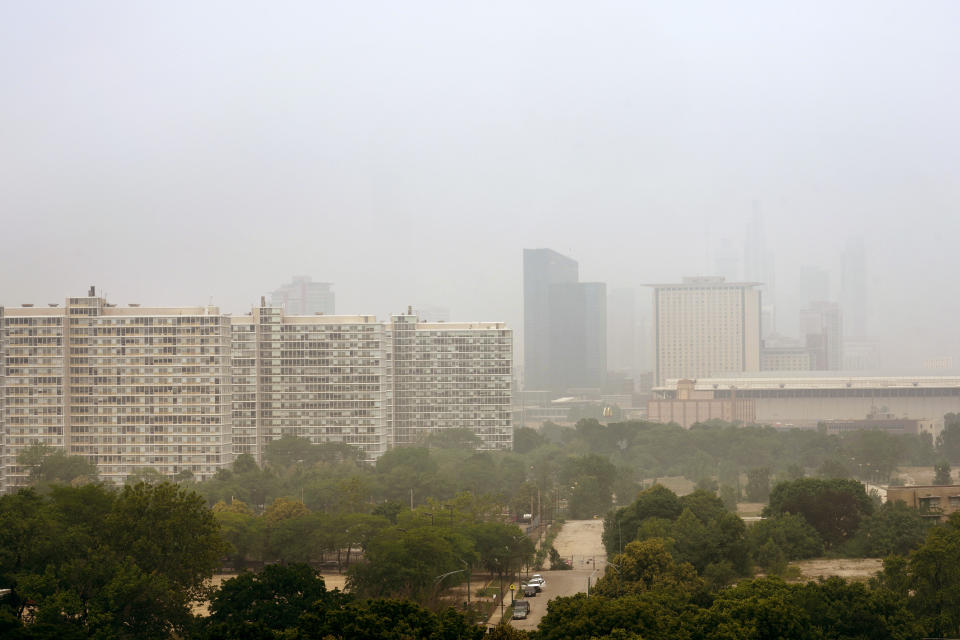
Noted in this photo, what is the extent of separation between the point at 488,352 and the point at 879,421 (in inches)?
1303

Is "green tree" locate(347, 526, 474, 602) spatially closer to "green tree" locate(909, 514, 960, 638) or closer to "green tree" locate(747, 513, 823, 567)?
"green tree" locate(747, 513, 823, 567)

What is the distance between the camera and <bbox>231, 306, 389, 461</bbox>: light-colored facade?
50.7 meters

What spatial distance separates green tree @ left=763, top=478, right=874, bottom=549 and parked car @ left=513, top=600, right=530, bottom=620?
11.4 metres

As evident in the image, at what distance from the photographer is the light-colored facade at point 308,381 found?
1994 inches

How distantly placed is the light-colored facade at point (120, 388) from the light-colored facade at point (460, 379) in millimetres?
14253

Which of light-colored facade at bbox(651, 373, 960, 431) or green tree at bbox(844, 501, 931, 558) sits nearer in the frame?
green tree at bbox(844, 501, 931, 558)

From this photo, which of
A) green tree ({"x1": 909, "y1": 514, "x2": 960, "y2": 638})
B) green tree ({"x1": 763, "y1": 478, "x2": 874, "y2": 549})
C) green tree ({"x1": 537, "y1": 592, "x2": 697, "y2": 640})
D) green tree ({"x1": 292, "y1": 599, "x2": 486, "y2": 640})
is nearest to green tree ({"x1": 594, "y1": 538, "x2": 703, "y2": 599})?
green tree ({"x1": 909, "y1": 514, "x2": 960, "y2": 638})

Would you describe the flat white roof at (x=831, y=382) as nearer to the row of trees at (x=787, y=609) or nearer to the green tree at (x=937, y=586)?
the row of trees at (x=787, y=609)

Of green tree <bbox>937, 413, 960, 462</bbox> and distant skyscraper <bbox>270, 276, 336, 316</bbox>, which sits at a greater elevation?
distant skyscraper <bbox>270, 276, 336, 316</bbox>

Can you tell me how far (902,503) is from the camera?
102ft

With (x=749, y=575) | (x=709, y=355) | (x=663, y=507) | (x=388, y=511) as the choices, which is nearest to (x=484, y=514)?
(x=388, y=511)

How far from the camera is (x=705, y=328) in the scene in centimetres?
11188

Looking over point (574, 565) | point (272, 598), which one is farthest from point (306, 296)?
point (272, 598)

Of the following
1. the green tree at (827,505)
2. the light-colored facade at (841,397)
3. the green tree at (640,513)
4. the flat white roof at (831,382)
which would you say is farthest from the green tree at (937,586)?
the flat white roof at (831,382)
